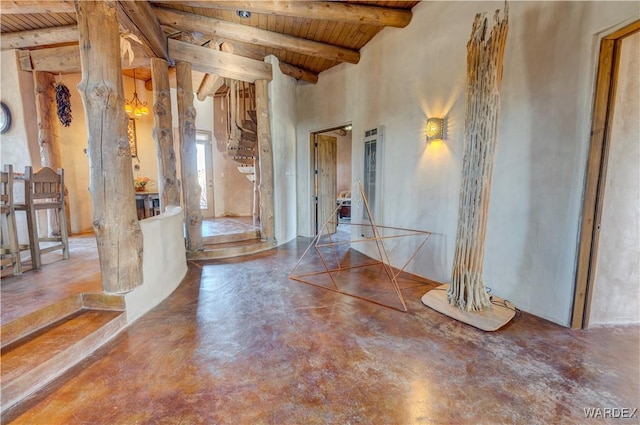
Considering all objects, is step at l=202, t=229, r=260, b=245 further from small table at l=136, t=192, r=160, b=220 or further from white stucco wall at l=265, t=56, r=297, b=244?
small table at l=136, t=192, r=160, b=220

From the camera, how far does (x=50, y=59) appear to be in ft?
13.1

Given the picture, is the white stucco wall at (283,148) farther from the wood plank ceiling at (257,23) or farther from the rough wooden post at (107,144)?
the rough wooden post at (107,144)

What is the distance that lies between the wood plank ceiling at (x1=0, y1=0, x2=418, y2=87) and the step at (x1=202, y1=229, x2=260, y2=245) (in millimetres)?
3002

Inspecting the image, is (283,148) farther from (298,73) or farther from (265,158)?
(298,73)

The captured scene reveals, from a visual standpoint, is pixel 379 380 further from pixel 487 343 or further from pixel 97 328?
pixel 97 328

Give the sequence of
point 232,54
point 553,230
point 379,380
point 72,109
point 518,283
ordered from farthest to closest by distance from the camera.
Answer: point 72,109
point 232,54
point 518,283
point 553,230
point 379,380

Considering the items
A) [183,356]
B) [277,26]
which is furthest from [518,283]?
[277,26]

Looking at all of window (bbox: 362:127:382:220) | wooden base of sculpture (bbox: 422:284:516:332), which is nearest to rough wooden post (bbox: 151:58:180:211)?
window (bbox: 362:127:382:220)

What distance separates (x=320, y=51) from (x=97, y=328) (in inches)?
171

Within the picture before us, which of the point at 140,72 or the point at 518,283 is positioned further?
the point at 140,72

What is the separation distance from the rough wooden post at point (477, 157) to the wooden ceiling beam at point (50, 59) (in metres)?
5.26

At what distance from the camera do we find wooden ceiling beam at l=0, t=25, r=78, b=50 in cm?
378

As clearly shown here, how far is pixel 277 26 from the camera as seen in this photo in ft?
12.7

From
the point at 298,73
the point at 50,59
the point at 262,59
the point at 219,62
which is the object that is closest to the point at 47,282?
the point at 219,62
